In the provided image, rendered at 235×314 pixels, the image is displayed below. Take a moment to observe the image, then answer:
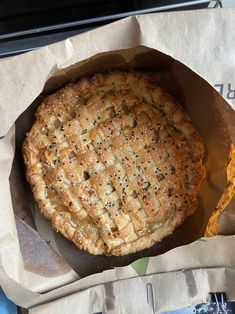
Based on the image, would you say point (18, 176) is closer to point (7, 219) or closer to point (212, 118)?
point (7, 219)

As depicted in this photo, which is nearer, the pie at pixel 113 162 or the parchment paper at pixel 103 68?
the parchment paper at pixel 103 68

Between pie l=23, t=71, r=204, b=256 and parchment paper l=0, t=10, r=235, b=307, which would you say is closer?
parchment paper l=0, t=10, r=235, b=307

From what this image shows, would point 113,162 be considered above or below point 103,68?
below
